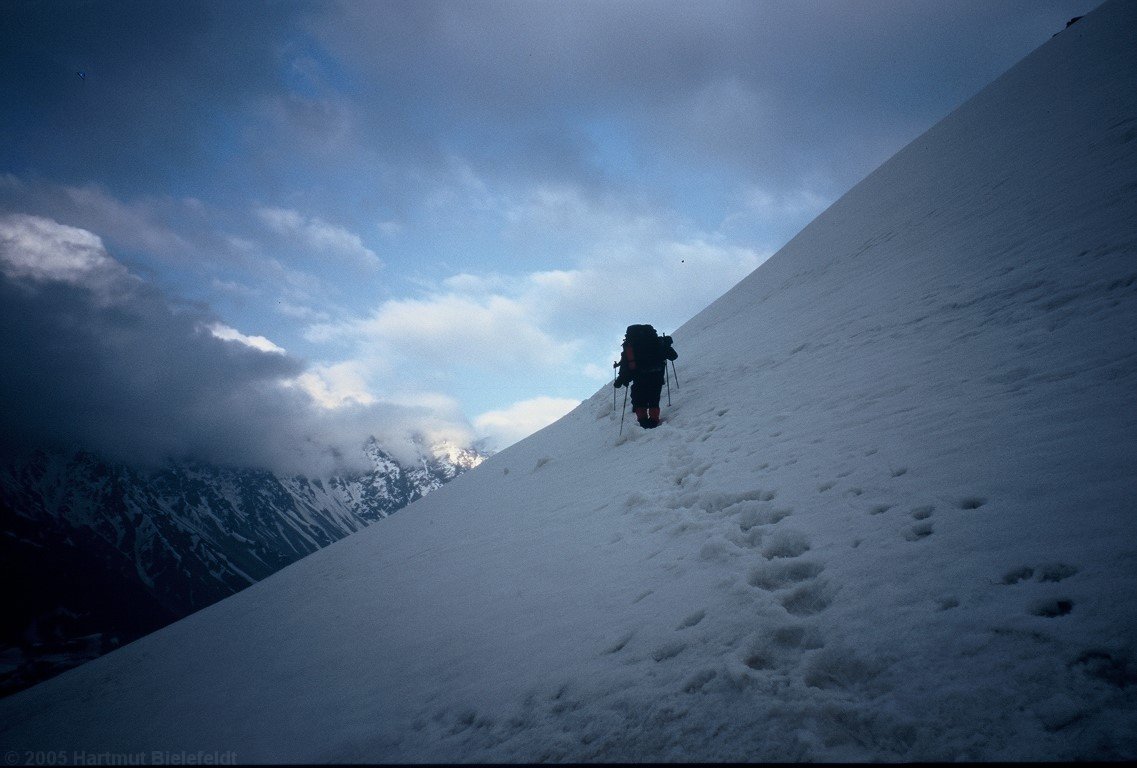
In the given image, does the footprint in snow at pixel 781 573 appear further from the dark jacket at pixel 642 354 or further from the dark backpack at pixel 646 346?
the dark backpack at pixel 646 346

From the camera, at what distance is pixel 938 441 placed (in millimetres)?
4469

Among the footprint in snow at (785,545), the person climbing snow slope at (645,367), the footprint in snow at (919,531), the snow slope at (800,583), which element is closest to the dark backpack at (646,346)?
the person climbing snow slope at (645,367)

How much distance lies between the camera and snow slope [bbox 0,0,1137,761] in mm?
2299

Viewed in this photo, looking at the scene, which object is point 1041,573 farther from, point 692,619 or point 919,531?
point 692,619

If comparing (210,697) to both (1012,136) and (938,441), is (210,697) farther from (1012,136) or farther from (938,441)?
(1012,136)

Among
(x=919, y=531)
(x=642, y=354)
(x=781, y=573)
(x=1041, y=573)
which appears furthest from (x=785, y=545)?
(x=642, y=354)

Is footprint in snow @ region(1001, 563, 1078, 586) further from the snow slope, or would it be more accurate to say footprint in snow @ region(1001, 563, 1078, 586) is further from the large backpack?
the large backpack

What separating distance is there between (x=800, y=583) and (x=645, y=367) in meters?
7.73

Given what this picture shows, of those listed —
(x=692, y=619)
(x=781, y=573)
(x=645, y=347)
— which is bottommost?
(x=692, y=619)

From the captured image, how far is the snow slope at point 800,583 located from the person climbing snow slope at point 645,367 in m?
0.58

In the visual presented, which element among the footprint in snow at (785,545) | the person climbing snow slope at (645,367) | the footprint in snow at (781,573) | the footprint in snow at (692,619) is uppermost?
the person climbing snow slope at (645,367)

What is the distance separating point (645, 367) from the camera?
1078 centimetres

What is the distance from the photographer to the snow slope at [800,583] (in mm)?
2299

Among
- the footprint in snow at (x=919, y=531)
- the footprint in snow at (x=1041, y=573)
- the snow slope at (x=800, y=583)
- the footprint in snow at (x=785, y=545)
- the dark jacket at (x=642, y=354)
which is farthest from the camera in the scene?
the dark jacket at (x=642, y=354)
